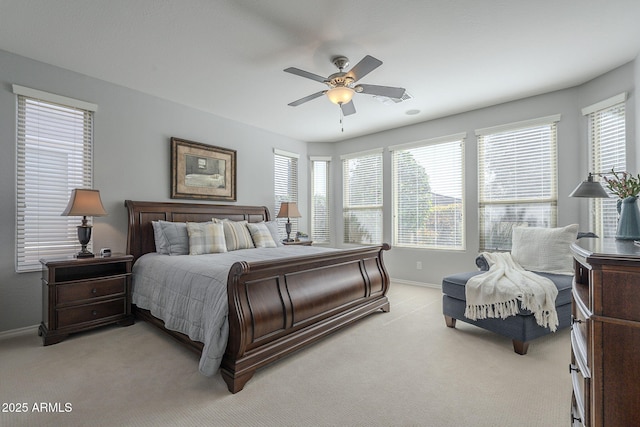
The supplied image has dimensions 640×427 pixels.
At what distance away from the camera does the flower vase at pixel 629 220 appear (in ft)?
5.61

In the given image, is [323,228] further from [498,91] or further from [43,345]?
[43,345]

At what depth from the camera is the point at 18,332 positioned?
2.93 m

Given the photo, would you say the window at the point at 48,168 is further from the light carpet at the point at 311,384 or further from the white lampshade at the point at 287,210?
the white lampshade at the point at 287,210

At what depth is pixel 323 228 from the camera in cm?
614

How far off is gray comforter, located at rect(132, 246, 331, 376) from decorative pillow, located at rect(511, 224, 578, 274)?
2942 millimetres

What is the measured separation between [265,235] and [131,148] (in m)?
2.01

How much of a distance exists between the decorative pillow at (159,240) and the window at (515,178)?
427 cm

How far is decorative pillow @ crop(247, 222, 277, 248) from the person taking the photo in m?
4.16

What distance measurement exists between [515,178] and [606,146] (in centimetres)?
96

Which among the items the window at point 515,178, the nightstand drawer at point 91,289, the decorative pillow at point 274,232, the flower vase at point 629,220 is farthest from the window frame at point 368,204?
the nightstand drawer at point 91,289

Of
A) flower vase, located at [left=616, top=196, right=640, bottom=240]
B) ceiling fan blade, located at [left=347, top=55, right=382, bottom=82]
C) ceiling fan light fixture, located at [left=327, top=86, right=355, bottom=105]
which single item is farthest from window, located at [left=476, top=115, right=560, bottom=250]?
ceiling fan blade, located at [left=347, top=55, right=382, bottom=82]

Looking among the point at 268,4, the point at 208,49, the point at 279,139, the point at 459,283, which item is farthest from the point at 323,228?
the point at 268,4

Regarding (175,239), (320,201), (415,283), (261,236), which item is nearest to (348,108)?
(261,236)

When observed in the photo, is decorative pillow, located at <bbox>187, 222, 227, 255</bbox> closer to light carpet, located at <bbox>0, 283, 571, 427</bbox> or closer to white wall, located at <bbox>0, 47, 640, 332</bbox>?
white wall, located at <bbox>0, 47, 640, 332</bbox>
